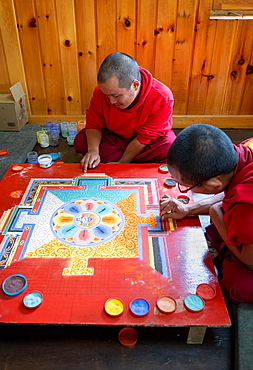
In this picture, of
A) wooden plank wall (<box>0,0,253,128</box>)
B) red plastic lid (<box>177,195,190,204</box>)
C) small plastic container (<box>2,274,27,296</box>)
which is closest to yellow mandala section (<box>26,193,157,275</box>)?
small plastic container (<box>2,274,27,296</box>)

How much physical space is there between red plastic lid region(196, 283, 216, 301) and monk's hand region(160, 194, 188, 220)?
48 centimetres

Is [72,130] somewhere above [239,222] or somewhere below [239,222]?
below

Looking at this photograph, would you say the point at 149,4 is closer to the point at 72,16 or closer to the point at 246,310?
the point at 72,16

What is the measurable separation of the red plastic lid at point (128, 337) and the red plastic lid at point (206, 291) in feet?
1.25

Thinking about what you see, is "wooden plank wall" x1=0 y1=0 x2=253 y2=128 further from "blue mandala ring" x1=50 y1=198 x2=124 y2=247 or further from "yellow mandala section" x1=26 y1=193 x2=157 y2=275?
"yellow mandala section" x1=26 y1=193 x2=157 y2=275

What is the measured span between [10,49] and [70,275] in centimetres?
287

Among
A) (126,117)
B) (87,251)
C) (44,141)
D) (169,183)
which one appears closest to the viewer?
(87,251)

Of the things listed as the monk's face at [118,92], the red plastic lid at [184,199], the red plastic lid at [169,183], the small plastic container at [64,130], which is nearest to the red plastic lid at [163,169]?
the red plastic lid at [169,183]

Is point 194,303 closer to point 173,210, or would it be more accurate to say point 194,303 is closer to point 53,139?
point 173,210

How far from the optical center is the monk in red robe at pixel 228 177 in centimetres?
138

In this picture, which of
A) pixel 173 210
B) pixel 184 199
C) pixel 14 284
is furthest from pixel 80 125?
pixel 14 284

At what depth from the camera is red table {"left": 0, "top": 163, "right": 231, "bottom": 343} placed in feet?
4.50

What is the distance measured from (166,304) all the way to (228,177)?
64cm

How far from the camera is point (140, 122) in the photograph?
2.63 meters
